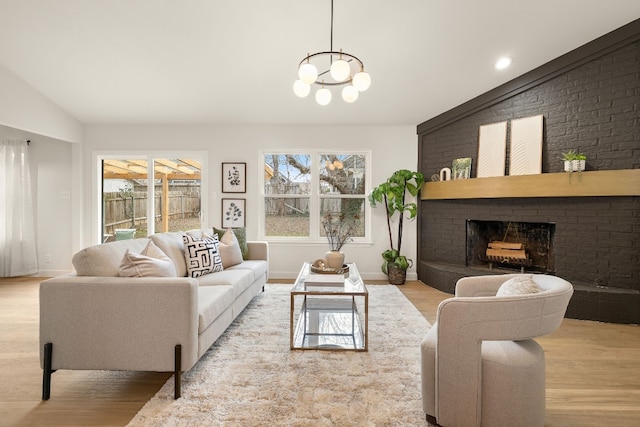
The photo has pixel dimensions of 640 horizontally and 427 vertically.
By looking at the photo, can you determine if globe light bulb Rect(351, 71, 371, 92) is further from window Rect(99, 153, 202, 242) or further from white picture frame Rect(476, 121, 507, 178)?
window Rect(99, 153, 202, 242)

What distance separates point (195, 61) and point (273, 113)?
139cm

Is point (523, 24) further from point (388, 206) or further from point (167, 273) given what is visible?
point (167, 273)

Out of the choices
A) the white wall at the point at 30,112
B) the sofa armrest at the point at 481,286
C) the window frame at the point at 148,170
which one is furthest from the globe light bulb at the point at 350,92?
the white wall at the point at 30,112

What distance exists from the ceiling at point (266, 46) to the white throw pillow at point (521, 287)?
252 centimetres

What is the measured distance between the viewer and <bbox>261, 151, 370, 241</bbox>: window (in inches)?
220

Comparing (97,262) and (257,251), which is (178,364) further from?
(257,251)

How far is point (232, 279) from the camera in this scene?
3.11m

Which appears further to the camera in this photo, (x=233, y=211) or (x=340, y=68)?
(x=233, y=211)

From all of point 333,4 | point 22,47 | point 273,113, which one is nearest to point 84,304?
point 333,4

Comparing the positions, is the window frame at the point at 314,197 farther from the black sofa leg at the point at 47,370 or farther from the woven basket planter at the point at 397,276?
the black sofa leg at the point at 47,370

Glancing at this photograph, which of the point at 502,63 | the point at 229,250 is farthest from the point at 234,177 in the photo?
the point at 502,63

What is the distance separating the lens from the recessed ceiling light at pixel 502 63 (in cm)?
378

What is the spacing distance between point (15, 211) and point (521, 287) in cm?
664

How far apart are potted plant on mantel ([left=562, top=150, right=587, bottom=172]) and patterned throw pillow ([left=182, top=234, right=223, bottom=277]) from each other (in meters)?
3.69
